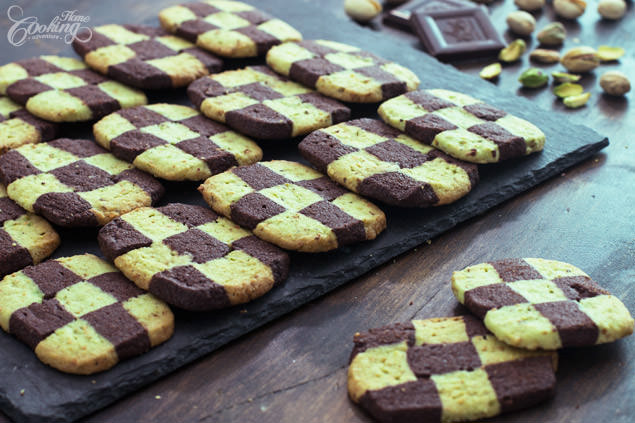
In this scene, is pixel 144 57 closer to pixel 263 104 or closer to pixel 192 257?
pixel 263 104

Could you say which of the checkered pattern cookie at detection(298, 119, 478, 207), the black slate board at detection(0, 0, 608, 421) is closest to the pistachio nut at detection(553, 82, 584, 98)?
the black slate board at detection(0, 0, 608, 421)

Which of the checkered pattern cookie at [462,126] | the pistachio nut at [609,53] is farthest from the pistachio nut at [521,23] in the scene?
the checkered pattern cookie at [462,126]

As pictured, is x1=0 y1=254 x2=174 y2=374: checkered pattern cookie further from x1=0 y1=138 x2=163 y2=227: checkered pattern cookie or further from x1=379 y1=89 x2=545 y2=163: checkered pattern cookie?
x1=379 y1=89 x2=545 y2=163: checkered pattern cookie

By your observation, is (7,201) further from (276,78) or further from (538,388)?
(538,388)

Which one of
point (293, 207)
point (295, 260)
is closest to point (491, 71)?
point (293, 207)

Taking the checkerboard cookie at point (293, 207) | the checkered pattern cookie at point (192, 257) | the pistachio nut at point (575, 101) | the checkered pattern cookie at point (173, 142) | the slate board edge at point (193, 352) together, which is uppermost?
the pistachio nut at point (575, 101)

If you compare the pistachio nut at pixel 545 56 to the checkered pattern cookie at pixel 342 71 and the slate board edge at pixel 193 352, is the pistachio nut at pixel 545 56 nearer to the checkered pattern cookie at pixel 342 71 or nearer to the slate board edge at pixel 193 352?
the checkered pattern cookie at pixel 342 71

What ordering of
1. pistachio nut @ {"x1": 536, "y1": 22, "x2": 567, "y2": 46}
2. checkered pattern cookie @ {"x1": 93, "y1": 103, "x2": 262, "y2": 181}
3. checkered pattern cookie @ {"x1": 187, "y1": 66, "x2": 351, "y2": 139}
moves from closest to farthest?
checkered pattern cookie @ {"x1": 93, "y1": 103, "x2": 262, "y2": 181}, checkered pattern cookie @ {"x1": 187, "y1": 66, "x2": 351, "y2": 139}, pistachio nut @ {"x1": 536, "y1": 22, "x2": 567, "y2": 46}
